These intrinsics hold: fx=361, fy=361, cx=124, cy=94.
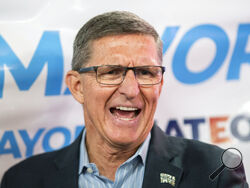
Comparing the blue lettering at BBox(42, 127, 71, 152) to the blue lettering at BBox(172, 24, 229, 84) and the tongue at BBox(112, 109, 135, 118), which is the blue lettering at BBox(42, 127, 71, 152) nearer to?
the tongue at BBox(112, 109, 135, 118)

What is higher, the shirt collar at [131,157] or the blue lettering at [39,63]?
the blue lettering at [39,63]

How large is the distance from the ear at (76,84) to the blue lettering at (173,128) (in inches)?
28.4

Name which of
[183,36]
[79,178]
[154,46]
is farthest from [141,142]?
[183,36]

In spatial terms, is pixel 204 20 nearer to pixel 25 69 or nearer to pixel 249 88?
pixel 249 88

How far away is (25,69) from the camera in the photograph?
8.14 ft

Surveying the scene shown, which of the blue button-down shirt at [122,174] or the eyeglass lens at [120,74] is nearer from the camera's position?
the eyeglass lens at [120,74]

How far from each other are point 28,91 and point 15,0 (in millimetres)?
621

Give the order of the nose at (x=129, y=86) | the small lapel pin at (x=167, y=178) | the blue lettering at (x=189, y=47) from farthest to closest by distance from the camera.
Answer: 1. the blue lettering at (x=189, y=47)
2. the small lapel pin at (x=167, y=178)
3. the nose at (x=129, y=86)

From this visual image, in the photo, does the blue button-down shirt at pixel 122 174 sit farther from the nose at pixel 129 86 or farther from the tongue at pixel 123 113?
the nose at pixel 129 86

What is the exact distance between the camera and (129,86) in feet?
6.55

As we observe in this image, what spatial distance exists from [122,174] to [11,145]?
0.86 m

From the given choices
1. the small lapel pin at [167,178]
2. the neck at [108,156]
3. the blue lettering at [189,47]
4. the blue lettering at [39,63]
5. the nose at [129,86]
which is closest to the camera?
the nose at [129,86]

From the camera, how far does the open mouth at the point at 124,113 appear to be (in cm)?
207

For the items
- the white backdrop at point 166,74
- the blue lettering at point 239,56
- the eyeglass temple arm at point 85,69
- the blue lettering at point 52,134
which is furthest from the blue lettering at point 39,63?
the blue lettering at point 239,56
